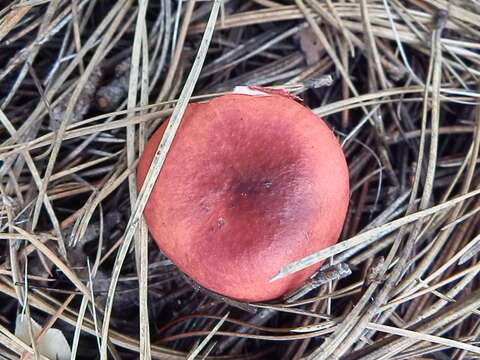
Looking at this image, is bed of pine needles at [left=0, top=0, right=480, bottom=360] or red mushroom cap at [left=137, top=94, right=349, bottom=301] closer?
red mushroom cap at [left=137, top=94, right=349, bottom=301]

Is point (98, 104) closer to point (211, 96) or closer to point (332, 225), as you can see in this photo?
point (211, 96)

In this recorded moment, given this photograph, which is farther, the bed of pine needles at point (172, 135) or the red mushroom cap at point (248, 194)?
the bed of pine needles at point (172, 135)

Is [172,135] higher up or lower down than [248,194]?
higher up

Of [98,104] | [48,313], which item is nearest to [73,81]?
[98,104]
